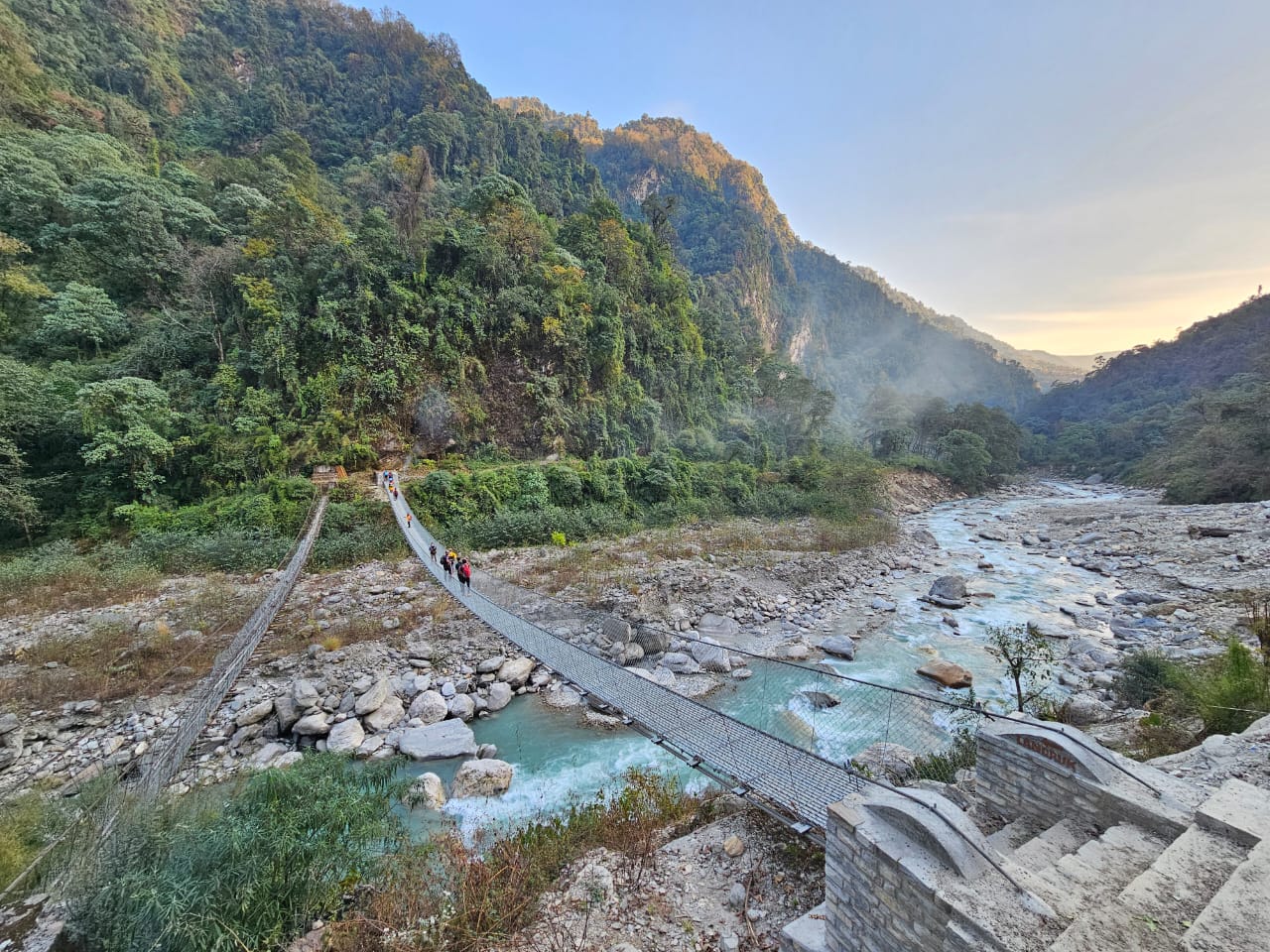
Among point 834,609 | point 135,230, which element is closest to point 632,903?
point 834,609

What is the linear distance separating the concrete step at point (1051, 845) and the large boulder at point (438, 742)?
4857 millimetres

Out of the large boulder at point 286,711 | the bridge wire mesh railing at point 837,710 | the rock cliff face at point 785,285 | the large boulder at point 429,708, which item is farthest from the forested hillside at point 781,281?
the large boulder at point 286,711

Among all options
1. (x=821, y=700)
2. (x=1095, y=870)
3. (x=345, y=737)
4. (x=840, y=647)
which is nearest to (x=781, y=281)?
(x=840, y=647)

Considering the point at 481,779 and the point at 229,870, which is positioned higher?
the point at 229,870

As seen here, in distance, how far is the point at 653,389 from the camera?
21.9 meters

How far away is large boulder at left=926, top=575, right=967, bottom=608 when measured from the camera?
10.1 metres

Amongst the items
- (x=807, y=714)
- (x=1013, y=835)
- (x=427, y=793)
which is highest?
(x=1013, y=835)

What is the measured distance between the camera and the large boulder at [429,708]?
5691mm

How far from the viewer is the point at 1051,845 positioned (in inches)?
91.9

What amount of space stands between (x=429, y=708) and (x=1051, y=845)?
586 cm

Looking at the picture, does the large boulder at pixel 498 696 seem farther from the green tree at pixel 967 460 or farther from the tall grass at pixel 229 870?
the green tree at pixel 967 460

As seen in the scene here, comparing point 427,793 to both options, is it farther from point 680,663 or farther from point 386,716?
point 680,663

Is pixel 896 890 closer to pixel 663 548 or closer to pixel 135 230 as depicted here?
pixel 663 548

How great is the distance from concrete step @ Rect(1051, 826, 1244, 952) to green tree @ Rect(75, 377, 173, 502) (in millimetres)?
13831
